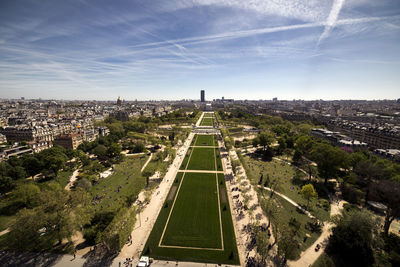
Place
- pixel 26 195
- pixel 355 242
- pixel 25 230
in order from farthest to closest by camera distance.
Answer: pixel 26 195 → pixel 355 242 → pixel 25 230

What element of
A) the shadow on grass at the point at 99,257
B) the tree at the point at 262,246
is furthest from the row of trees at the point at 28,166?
the tree at the point at 262,246

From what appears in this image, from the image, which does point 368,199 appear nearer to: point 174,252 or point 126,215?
point 174,252

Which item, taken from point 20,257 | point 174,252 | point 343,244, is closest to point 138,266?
point 174,252

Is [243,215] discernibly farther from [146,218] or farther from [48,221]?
[48,221]

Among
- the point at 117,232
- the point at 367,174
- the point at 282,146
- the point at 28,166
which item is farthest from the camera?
the point at 282,146

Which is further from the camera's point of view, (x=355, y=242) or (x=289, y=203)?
(x=289, y=203)

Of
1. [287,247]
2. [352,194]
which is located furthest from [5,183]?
[352,194]

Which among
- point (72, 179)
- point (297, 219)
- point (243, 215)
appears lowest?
point (243, 215)
